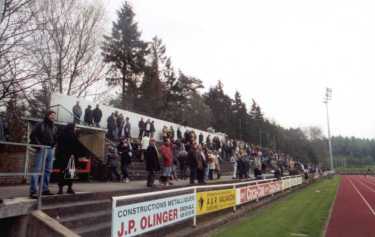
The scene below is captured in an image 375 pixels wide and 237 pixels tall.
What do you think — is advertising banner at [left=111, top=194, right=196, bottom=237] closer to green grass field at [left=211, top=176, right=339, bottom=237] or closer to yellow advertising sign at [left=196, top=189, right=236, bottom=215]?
yellow advertising sign at [left=196, top=189, right=236, bottom=215]

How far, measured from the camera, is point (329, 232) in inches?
526

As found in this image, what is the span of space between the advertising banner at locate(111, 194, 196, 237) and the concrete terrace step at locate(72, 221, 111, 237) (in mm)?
857

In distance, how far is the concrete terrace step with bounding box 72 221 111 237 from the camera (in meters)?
8.03

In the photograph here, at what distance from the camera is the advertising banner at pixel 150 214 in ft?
24.3

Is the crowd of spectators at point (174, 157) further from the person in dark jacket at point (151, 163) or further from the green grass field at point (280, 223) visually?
the green grass field at point (280, 223)

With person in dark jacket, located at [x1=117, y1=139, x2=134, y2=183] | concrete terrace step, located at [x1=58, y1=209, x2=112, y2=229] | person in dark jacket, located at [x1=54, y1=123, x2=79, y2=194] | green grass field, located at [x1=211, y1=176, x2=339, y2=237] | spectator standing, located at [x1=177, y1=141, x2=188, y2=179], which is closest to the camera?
concrete terrace step, located at [x1=58, y1=209, x2=112, y2=229]

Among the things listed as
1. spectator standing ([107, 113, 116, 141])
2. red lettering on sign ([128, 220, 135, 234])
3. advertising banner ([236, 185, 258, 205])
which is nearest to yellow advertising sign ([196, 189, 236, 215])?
advertising banner ([236, 185, 258, 205])

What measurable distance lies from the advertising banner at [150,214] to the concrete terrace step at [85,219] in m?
1.08

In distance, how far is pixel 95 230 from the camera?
835 centimetres

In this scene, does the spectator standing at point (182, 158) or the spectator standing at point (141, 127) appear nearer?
the spectator standing at point (182, 158)

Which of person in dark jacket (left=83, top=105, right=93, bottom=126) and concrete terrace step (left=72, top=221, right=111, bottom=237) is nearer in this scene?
concrete terrace step (left=72, top=221, right=111, bottom=237)

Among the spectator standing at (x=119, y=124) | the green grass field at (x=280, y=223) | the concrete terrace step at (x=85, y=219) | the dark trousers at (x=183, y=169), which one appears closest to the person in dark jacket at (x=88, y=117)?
the spectator standing at (x=119, y=124)

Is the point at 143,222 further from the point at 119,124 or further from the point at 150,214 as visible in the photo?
the point at 119,124

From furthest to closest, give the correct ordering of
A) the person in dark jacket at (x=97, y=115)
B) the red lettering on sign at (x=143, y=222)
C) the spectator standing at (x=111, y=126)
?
the spectator standing at (x=111, y=126)
the person in dark jacket at (x=97, y=115)
the red lettering on sign at (x=143, y=222)
